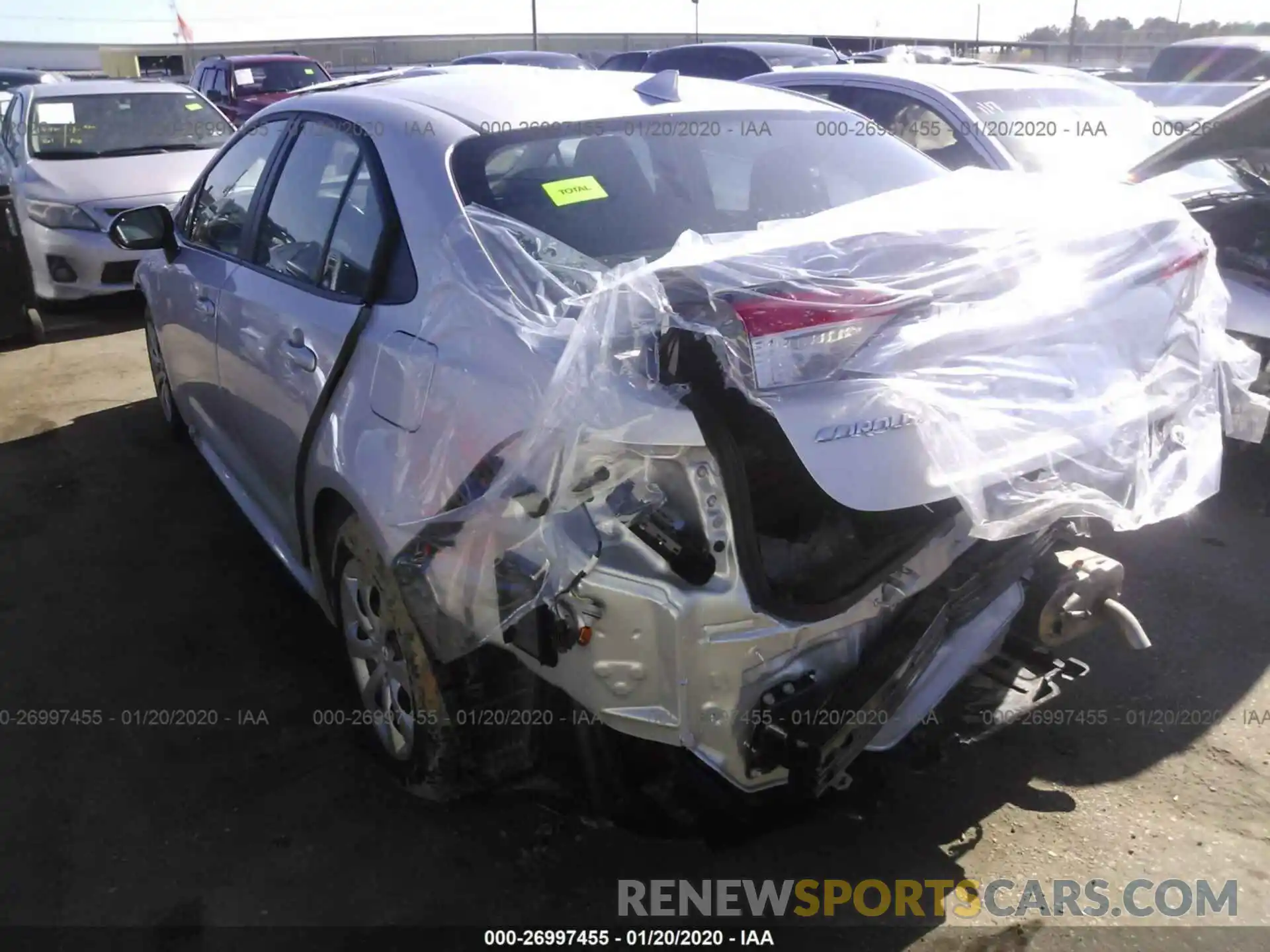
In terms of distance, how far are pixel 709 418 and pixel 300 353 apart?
59.5 inches

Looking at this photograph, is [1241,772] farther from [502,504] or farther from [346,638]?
[346,638]

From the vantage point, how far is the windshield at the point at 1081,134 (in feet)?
18.1

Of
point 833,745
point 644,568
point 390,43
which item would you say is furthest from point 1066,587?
point 390,43

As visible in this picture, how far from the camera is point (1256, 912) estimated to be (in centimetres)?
241

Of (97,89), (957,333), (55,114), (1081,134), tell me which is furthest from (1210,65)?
(957,333)

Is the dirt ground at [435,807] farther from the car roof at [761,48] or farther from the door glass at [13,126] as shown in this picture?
the car roof at [761,48]

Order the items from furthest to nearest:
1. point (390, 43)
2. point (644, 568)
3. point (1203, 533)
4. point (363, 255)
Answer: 1. point (390, 43)
2. point (1203, 533)
3. point (363, 255)
4. point (644, 568)

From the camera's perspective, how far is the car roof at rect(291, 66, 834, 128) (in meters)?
2.87

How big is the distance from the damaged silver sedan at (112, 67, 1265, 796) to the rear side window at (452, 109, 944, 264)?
11mm

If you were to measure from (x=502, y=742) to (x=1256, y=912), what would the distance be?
1779 mm

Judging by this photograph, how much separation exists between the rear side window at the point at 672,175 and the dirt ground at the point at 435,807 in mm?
1392

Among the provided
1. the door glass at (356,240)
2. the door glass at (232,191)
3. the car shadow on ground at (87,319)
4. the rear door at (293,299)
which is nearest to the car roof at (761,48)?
the car shadow on ground at (87,319)

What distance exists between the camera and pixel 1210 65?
41.1 ft

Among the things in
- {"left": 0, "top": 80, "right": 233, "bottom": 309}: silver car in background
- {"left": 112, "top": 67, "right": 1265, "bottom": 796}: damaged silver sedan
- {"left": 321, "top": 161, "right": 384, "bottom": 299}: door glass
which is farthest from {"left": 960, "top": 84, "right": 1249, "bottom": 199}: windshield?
{"left": 0, "top": 80, "right": 233, "bottom": 309}: silver car in background
